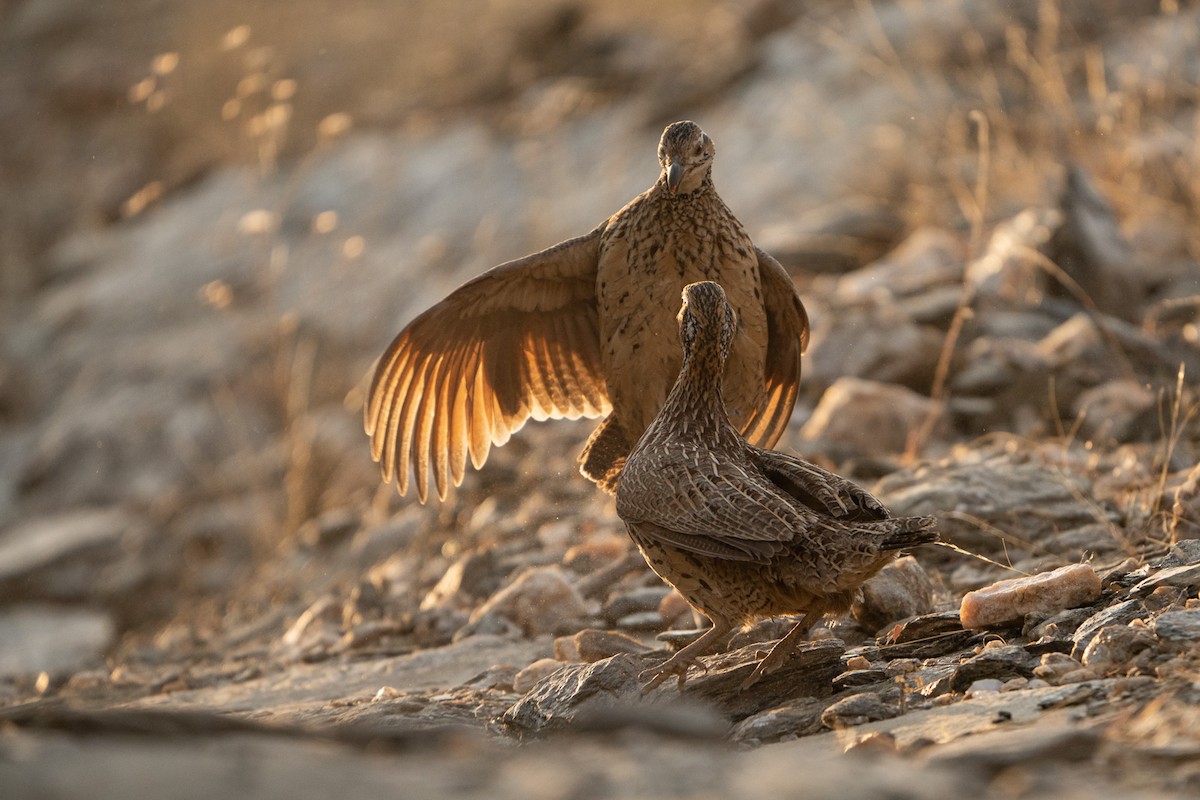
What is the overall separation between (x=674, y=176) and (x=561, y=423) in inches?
140

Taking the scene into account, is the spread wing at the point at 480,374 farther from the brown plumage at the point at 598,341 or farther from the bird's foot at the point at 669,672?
the bird's foot at the point at 669,672

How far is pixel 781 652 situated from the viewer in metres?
4.53

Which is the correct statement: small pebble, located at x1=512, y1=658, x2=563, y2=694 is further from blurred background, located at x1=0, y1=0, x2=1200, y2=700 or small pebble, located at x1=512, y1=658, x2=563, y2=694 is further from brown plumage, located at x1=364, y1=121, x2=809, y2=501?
blurred background, located at x1=0, y1=0, x2=1200, y2=700

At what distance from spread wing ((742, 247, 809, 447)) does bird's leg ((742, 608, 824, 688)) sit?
60.9 inches

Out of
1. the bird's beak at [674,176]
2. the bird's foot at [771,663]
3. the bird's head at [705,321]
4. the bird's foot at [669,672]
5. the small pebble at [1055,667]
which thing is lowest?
the small pebble at [1055,667]

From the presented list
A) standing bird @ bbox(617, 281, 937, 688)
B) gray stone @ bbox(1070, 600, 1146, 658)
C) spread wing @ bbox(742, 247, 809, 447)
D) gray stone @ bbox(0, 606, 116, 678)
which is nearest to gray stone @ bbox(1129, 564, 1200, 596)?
gray stone @ bbox(1070, 600, 1146, 658)

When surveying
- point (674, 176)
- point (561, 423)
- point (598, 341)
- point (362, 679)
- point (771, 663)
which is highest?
point (674, 176)

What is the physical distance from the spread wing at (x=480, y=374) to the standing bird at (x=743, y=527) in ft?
4.59

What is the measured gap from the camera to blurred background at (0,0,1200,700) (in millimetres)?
7879

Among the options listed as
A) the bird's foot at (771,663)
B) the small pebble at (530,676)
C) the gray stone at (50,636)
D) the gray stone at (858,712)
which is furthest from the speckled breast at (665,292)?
the gray stone at (50,636)

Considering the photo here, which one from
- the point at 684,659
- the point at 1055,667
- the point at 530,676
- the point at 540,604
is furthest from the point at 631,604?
the point at 1055,667

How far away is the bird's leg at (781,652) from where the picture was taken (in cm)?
448

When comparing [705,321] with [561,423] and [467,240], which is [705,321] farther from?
[467,240]

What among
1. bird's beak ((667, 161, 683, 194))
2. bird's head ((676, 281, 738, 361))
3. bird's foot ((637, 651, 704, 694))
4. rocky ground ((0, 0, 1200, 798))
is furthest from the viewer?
bird's beak ((667, 161, 683, 194))
